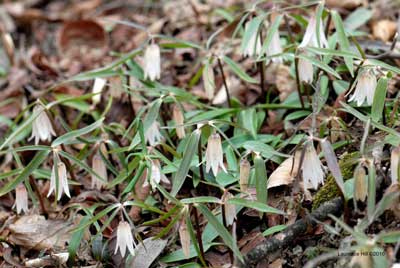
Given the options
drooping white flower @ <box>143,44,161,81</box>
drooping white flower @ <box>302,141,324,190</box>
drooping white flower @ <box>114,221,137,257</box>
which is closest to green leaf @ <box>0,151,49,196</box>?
drooping white flower @ <box>114,221,137,257</box>

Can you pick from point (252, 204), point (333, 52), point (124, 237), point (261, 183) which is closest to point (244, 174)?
point (261, 183)

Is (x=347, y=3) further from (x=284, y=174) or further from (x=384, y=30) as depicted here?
(x=284, y=174)

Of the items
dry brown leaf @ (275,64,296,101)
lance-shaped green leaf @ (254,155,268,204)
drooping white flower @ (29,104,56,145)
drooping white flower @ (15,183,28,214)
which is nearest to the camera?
lance-shaped green leaf @ (254,155,268,204)

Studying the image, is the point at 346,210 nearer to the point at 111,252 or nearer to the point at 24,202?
the point at 111,252

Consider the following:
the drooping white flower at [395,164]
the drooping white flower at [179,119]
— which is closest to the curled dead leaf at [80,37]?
the drooping white flower at [179,119]

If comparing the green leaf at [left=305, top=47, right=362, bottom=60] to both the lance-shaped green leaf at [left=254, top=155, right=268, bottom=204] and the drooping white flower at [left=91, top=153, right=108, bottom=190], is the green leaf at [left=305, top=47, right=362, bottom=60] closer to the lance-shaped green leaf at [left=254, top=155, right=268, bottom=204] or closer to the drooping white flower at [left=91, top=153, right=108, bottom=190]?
the lance-shaped green leaf at [left=254, top=155, right=268, bottom=204]
